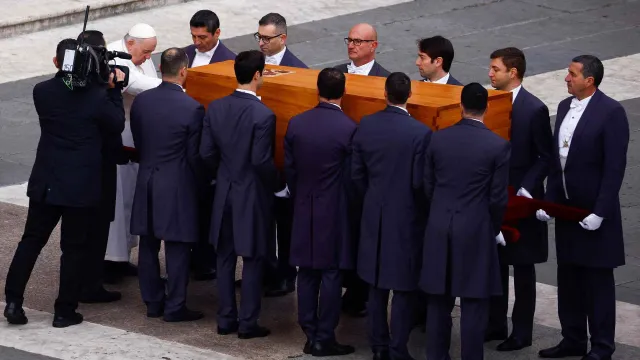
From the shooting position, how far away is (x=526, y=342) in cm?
935

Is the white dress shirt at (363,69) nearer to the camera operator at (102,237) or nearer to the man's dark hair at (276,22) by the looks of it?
the man's dark hair at (276,22)

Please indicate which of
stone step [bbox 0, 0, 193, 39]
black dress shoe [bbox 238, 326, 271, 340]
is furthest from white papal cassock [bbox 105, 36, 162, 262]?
stone step [bbox 0, 0, 193, 39]

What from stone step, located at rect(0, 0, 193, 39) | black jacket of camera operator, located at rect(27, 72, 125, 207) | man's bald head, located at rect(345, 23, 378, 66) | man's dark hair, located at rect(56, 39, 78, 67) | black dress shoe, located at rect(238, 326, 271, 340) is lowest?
black dress shoe, located at rect(238, 326, 271, 340)

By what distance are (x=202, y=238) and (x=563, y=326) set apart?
8.89 feet

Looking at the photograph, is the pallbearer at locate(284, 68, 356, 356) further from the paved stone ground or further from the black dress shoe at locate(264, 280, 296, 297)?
the black dress shoe at locate(264, 280, 296, 297)

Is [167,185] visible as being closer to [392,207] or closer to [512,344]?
[392,207]

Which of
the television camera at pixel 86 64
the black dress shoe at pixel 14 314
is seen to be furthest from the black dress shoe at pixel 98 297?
the television camera at pixel 86 64

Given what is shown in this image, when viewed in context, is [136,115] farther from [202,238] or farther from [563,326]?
[563,326]

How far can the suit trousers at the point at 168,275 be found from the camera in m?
9.71

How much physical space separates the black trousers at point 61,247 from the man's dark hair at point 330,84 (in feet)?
5.55

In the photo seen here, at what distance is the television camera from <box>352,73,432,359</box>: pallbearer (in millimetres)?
1660

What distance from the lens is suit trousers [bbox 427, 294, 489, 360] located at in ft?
28.4

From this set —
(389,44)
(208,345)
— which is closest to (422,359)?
(208,345)

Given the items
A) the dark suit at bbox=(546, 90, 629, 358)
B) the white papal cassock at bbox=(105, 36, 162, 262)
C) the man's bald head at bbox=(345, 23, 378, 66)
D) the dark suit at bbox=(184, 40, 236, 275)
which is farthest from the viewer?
the white papal cassock at bbox=(105, 36, 162, 262)
